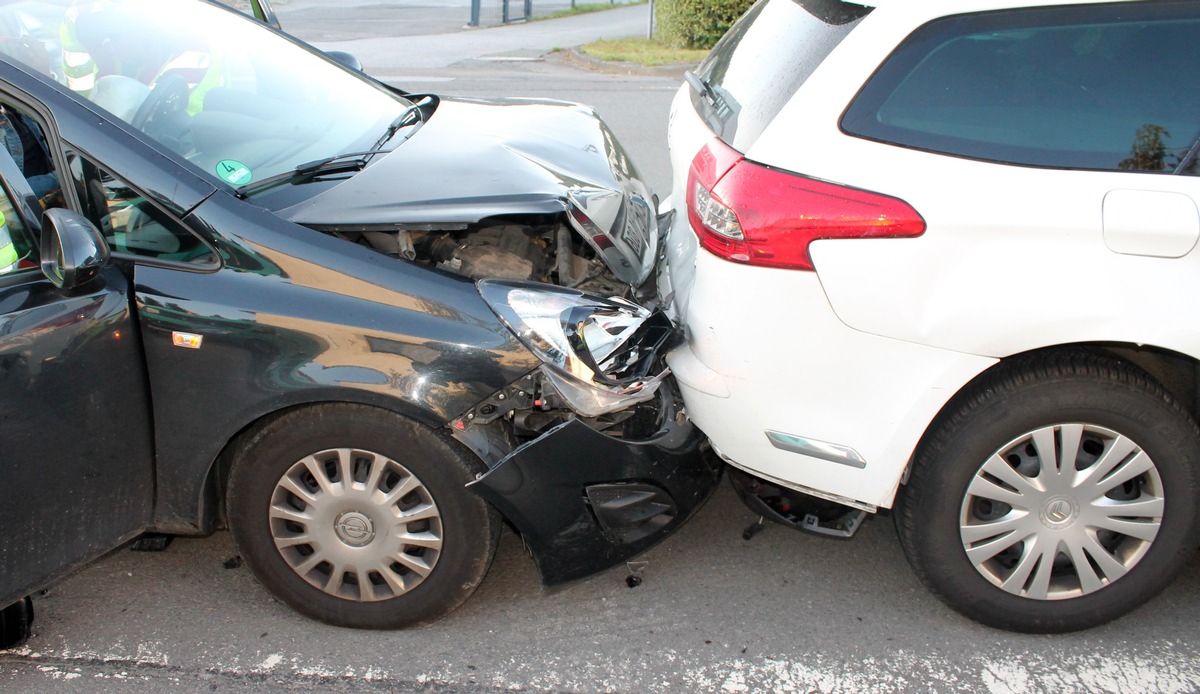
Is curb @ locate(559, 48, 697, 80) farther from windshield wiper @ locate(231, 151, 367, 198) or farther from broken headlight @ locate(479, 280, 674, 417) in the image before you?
broken headlight @ locate(479, 280, 674, 417)

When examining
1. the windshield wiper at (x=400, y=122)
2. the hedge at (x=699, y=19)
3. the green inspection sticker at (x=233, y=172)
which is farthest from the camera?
the hedge at (x=699, y=19)

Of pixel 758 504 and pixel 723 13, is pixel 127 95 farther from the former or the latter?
pixel 723 13

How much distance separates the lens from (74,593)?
3193mm

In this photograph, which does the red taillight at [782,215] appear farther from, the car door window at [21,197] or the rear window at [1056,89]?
the car door window at [21,197]

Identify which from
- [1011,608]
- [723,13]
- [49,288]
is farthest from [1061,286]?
[723,13]

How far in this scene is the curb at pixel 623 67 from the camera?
12.6m

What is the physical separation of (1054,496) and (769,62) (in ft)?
4.60

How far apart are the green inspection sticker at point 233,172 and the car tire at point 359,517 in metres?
0.70

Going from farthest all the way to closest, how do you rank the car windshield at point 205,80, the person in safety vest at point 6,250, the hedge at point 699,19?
the hedge at point 699,19
the car windshield at point 205,80
the person in safety vest at point 6,250

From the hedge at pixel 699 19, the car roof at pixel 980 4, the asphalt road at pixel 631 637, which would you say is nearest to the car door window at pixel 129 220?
the asphalt road at pixel 631 637

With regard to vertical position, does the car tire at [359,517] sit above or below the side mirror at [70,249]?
below

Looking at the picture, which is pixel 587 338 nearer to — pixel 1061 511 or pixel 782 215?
pixel 782 215

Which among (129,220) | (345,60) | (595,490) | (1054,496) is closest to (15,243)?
(129,220)

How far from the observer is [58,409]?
2.64 metres
